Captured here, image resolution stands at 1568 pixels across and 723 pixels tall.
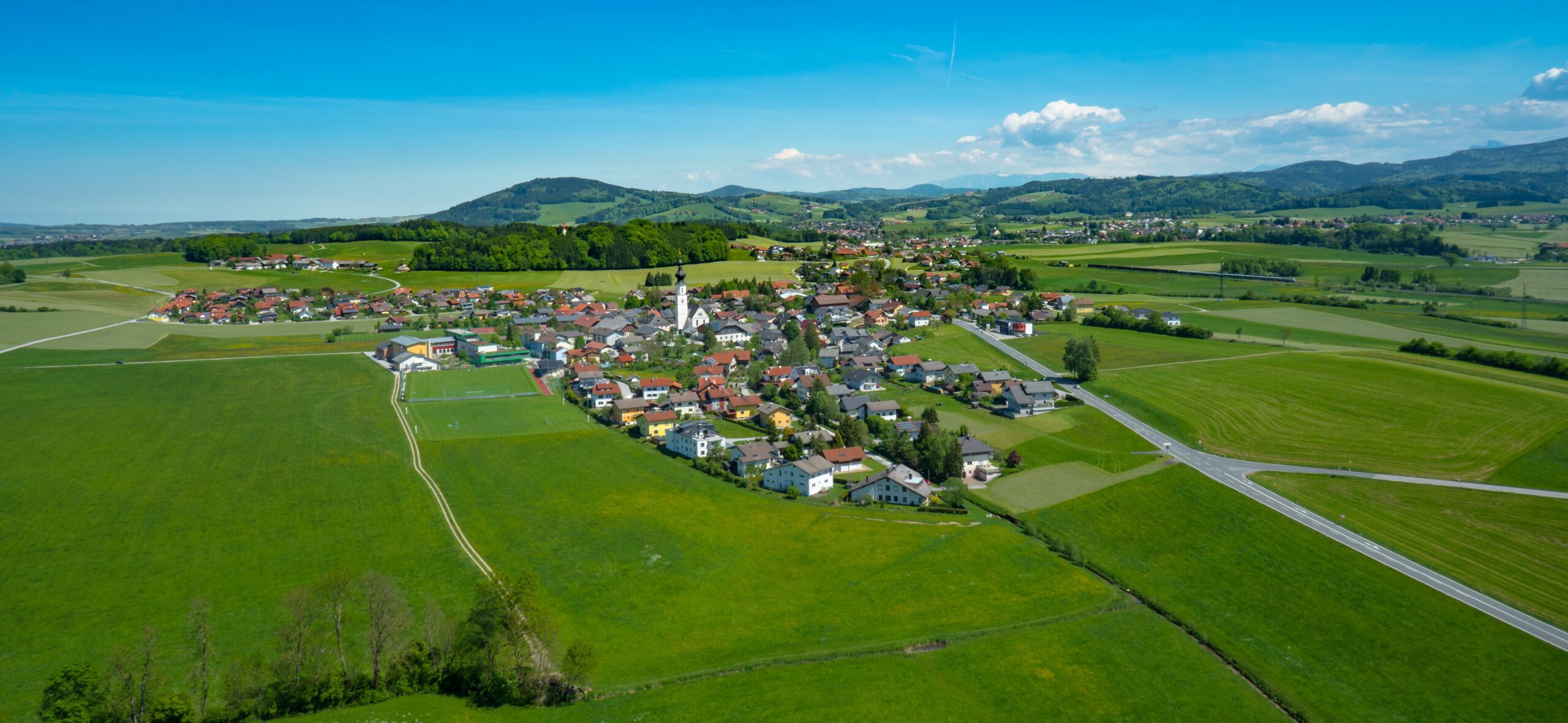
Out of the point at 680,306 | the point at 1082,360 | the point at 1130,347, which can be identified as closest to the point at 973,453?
the point at 1082,360

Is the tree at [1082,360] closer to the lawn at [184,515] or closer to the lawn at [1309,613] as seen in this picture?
the lawn at [1309,613]

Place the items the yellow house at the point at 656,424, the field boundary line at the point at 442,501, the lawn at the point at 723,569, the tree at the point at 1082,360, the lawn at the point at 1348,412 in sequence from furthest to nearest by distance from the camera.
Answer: the tree at the point at 1082,360 → the yellow house at the point at 656,424 → the lawn at the point at 1348,412 → the field boundary line at the point at 442,501 → the lawn at the point at 723,569

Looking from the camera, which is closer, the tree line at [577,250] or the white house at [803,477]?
the white house at [803,477]

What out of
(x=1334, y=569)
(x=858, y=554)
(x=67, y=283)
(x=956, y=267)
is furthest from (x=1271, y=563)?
(x=67, y=283)

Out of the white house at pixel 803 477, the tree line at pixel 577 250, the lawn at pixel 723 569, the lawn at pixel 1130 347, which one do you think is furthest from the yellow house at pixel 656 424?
the tree line at pixel 577 250

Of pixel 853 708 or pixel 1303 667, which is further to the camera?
pixel 1303 667

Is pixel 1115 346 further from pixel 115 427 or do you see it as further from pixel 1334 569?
pixel 115 427
